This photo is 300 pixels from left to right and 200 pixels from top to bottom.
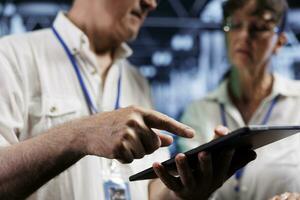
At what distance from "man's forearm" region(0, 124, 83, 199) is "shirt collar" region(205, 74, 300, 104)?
1.02m

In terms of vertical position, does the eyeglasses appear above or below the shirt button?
above

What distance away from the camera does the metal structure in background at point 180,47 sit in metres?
2.13

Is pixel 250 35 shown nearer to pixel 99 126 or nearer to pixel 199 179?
pixel 199 179

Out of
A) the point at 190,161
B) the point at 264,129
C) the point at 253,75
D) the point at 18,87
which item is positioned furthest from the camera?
the point at 253,75

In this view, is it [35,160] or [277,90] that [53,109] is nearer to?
[35,160]

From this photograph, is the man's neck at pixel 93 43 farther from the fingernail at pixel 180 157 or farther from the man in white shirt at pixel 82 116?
the fingernail at pixel 180 157

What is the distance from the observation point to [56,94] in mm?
1382

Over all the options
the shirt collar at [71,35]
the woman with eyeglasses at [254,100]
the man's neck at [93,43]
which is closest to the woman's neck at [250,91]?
the woman with eyeglasses at [254,100]

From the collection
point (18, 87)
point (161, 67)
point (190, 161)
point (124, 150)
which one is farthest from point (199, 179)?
point (161, 67)

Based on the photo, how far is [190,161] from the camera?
106 cm

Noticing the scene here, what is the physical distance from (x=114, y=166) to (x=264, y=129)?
0.56m

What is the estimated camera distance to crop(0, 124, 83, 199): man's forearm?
1.02m

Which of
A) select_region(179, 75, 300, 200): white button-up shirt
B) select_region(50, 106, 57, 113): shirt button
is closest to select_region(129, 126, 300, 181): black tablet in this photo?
select_region(50, 106, 57, 113): shirt button

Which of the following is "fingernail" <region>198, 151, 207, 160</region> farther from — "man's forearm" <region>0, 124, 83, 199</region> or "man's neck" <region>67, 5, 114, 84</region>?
"man's neck" <region>67, 5, 114, 84</region>
